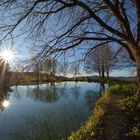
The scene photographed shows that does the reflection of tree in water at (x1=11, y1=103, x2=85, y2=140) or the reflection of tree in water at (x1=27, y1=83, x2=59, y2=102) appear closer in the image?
the reflection of tree in water at (x1=11, y1=103, x2=85, y2=140)

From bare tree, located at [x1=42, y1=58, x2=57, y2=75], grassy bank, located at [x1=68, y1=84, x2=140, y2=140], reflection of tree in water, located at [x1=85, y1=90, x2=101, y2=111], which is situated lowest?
reflection of tree in water, located at [x1=85, y1=90, x2=101, y2=111]

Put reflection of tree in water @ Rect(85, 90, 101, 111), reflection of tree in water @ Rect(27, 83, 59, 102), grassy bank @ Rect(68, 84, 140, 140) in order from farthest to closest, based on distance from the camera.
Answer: reflection of tree in water @ Rect(27, 83, 59, 102) → reflection of tree in water @ Rect(85, 90, 101, 111) → grassy bank @ Rect(68, 84, 140, 140)

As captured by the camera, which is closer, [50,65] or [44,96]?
[50,65]

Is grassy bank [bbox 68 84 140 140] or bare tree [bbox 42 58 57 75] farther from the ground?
bare tree [bbox 42 58 57 75]

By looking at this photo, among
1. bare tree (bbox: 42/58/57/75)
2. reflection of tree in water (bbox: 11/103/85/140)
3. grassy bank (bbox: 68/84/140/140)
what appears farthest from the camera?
reflection of tree in water (bbox: 11/103/85/140)

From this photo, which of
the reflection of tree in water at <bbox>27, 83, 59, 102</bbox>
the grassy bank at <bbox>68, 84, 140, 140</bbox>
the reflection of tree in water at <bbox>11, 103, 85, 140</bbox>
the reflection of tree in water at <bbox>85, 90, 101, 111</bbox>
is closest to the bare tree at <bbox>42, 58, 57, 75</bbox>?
the grassy bank at <bbox>68, 84, 140, 140</bbox>

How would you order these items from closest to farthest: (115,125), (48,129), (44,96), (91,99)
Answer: (115,125), (48,129), (91,99), (44,96)

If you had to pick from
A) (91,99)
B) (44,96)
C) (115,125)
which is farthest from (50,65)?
(44,96)

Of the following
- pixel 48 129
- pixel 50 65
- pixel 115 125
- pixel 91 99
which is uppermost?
pixel 50 65

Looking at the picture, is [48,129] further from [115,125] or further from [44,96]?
[44,96]

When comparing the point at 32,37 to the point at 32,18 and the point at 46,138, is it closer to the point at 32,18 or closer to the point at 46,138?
the point at 32,18

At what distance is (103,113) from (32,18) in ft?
16.5

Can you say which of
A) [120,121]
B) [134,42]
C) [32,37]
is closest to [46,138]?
[120,121]

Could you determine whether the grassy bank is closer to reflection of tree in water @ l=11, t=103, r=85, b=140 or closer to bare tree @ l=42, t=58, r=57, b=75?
reflection of tree in water @ l=11, t=103, r=85, b=140
